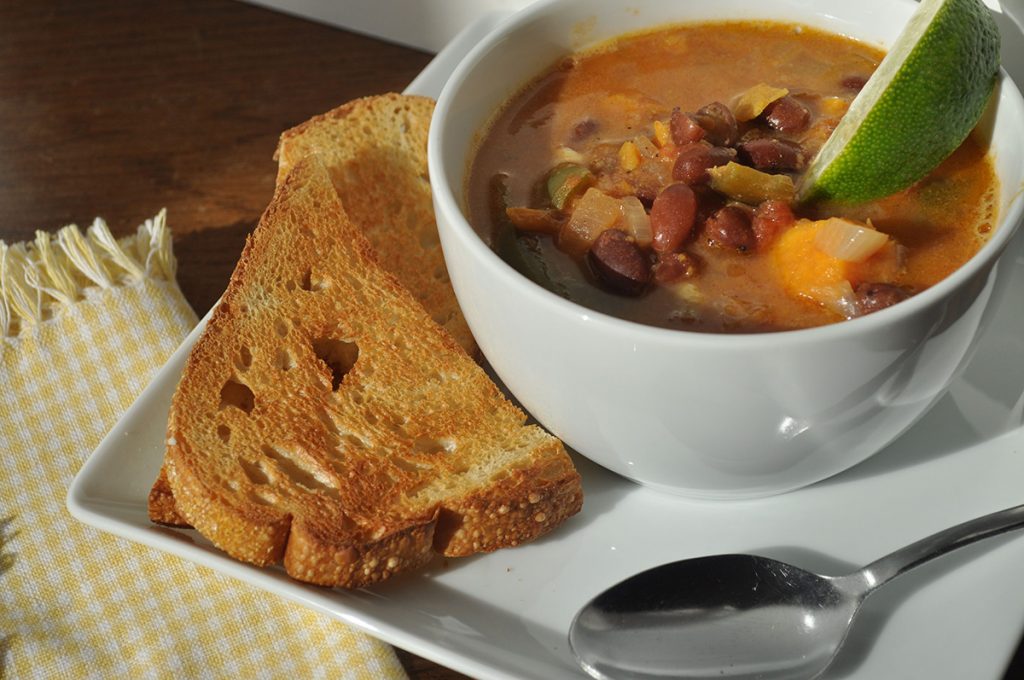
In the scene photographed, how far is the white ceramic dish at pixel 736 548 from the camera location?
71.7 inches

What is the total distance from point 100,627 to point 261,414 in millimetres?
486

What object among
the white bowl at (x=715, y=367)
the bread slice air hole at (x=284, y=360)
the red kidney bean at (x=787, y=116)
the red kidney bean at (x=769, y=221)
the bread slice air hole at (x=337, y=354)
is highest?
the red kidney bean at (x=787, y=116)

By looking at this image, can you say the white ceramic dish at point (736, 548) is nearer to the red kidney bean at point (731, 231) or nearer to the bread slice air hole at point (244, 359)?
the bread slice air hole at point (244, 359)

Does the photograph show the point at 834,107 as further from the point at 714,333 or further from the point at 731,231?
the point at 714,333

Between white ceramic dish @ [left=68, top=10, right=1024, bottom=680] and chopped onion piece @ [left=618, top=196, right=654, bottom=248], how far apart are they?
463mm

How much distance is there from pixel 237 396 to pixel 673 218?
35.0 inches

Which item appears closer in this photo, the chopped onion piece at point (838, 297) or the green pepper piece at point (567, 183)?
the chopped onion piece at point (838, 297)

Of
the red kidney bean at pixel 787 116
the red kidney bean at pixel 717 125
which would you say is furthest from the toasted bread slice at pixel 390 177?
the red kidney bean at pixel 787 116

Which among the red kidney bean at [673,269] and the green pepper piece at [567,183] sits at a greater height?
the green pepper piece at [567,183]

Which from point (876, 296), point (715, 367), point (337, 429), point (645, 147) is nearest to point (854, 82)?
point (645, 147)

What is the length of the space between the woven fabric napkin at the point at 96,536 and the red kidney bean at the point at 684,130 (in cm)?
107

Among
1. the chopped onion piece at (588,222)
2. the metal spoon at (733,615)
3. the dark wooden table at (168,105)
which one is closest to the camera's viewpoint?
the metal spoon at (733,615)

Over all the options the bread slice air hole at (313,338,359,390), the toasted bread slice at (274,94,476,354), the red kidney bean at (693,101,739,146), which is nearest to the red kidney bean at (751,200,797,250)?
the red kidney bean at (693,101,739,146)

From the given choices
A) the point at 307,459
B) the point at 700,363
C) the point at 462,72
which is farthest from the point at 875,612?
the point at 462,72
